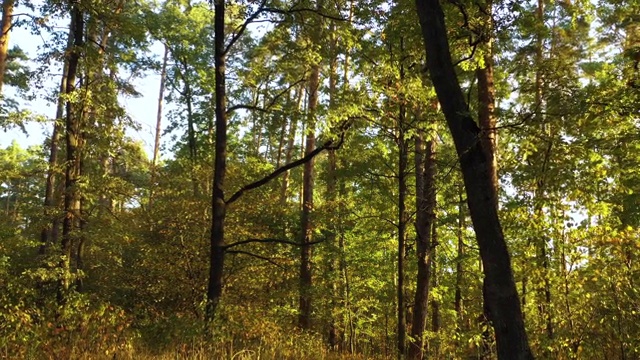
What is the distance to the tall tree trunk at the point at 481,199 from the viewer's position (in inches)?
152

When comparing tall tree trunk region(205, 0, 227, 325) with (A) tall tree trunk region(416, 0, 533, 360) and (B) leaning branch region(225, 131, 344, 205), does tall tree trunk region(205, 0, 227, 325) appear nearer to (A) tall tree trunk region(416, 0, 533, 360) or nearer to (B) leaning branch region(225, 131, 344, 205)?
(B) leaning branch region(225, 131, 344, 205)

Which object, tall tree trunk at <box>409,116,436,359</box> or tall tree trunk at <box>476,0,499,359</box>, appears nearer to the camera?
tall tree trunk at <box>476,0,499,359</box>

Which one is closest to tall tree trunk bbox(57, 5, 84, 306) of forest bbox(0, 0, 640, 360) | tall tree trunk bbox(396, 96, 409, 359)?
forest bbox(0, 0, 640, 360)

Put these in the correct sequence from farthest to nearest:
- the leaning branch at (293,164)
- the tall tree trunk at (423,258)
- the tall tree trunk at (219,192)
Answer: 1. the tall tree trunk at (423,258)
2. the tall tree trunk at (219,192)
3. the leaning branch at (293,164)

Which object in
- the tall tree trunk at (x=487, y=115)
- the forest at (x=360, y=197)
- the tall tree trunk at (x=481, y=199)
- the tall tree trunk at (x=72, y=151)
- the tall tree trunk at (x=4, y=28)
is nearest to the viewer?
the tall tree trunk at (x=481, y=199)

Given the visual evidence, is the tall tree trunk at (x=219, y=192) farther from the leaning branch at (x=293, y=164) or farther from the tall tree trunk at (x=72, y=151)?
the tall tree trunk at (x=72, y=151)

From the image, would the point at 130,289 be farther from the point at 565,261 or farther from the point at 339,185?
the point at 565,261

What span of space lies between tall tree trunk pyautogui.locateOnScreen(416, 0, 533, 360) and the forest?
2 cm

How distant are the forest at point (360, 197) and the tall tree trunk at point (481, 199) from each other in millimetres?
18

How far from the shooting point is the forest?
512 centimetres

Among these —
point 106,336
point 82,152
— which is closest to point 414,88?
point 106,336

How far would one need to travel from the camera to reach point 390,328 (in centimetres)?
2161

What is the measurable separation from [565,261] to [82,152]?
1079cm

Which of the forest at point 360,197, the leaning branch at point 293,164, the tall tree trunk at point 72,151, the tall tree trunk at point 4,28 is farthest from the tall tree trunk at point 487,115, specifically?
the tall tree trunk at point 4,28
